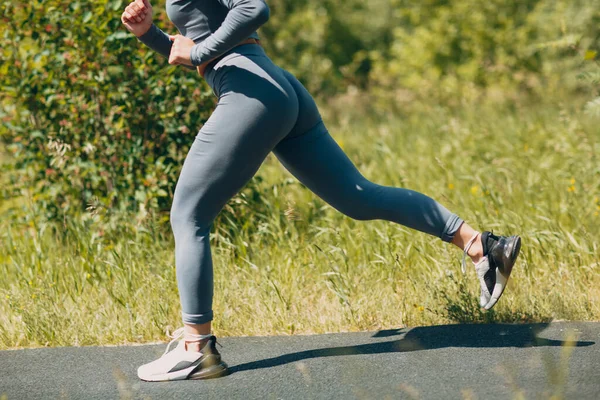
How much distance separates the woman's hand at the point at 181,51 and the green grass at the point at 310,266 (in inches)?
44.8

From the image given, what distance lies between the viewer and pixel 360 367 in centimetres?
308

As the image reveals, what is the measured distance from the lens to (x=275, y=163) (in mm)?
7410

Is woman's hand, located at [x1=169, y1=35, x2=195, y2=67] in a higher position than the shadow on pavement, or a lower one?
higher

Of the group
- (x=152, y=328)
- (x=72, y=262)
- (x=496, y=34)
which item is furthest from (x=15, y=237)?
(x=496, y=34)

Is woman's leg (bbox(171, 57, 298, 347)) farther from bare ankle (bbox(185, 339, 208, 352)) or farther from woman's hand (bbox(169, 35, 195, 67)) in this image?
woman's hand (bbox(169, 35, 195, 67))

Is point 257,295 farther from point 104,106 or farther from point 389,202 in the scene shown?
point 104,106

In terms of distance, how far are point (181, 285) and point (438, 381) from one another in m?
Answer: 1.00

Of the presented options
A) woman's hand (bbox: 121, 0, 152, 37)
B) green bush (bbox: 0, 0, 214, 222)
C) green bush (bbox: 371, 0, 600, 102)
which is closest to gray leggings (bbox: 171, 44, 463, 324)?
woman's hand (bbox: 121, 0, 152, 37)

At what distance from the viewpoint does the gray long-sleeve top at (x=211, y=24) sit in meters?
2.97

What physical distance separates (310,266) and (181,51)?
66.0 inches

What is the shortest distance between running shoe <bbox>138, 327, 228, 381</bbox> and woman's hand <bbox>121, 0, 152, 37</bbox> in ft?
3.99

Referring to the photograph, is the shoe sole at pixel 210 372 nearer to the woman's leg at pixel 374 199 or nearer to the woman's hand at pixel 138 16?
the woman's leg at pixel 374 199

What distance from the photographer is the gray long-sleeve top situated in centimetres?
297

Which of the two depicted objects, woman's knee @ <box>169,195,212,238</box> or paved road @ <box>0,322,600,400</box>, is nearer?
paved road @ <box>0,322,600,400</box>
